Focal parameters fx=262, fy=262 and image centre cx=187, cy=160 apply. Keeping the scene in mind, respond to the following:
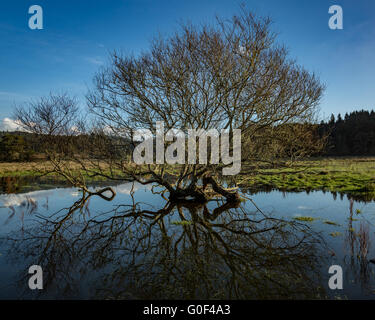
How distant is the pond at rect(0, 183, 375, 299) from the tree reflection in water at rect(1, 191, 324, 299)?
2 centimetres

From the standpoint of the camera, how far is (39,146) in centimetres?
1394

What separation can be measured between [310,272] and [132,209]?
8102mm

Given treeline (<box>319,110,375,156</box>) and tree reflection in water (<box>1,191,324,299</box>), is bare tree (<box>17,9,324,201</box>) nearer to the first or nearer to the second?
tree reflection in water (<box>1,191,324,299</box>)

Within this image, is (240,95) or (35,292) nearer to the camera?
(35,292)

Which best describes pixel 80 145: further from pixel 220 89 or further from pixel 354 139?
pixel 354 139

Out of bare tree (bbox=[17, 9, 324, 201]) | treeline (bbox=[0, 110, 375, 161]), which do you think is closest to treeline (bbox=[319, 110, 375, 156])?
treeline (bbox=[0, 110, 375, 161])

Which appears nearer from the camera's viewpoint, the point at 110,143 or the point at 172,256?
the point at 172,256

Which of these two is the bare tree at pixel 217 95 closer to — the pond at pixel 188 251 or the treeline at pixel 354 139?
the pond at pixel 188 251

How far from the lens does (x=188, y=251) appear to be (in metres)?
6.48

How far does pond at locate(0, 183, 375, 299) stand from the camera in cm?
464

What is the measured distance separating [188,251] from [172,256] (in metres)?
0.51

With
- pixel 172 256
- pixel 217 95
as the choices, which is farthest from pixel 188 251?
pixel 217 95
